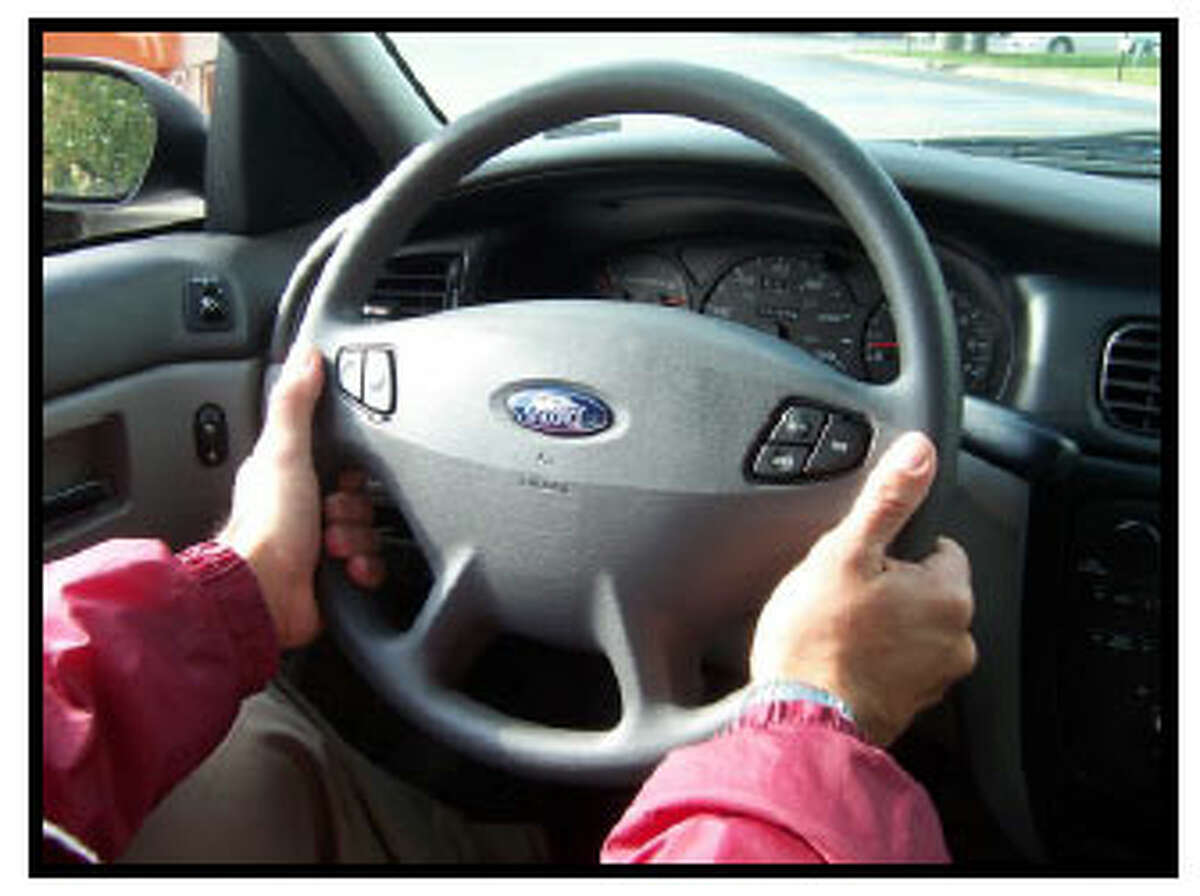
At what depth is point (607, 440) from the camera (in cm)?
117

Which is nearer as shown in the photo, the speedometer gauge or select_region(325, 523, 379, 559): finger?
select_region(325, 523, 379, 559): finger

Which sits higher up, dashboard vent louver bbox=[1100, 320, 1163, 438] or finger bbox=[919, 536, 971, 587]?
dashboard vent louver bbox=[1100, 320, 1163, 438]

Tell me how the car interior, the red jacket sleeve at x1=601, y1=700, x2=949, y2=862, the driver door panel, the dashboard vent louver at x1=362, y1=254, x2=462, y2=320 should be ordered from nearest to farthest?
the red jacket sleeve at x1=601, y1=700, x2=949, y2=862 → the car interior → the driver door panel → the dashboard vent louver at x1=362, y1=254, x2=462, y2=320

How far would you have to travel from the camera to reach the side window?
6.04 feet

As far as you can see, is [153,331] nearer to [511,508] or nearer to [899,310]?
[511,508]

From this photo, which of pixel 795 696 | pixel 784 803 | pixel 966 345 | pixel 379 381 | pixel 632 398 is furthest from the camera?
pixel 966 345

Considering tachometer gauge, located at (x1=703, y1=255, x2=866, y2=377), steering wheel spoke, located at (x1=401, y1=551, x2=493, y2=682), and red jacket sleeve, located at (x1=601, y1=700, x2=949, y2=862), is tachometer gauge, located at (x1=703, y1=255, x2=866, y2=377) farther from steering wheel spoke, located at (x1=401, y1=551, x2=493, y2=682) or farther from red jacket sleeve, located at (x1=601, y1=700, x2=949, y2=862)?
red jacket sleeve, located at (x1=601, y1=700, x2=949, y2=862)

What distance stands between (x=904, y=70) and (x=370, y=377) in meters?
0.68

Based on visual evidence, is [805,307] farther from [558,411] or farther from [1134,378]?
[558,411]

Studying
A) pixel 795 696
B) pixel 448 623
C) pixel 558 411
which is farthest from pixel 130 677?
pixel 795 696

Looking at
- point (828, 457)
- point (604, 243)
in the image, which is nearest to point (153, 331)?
point (604, 243)

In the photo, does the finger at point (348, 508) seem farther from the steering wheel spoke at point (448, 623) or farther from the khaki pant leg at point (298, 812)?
the khaki pant leg at point (298, 812)

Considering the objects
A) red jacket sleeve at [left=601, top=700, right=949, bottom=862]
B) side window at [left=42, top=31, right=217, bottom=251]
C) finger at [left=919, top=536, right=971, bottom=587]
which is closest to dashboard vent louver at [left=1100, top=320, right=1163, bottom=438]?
finger at [left=919, top=536, right=971, bottom=587]

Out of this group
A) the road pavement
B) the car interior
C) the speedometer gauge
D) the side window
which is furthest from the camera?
the side window
